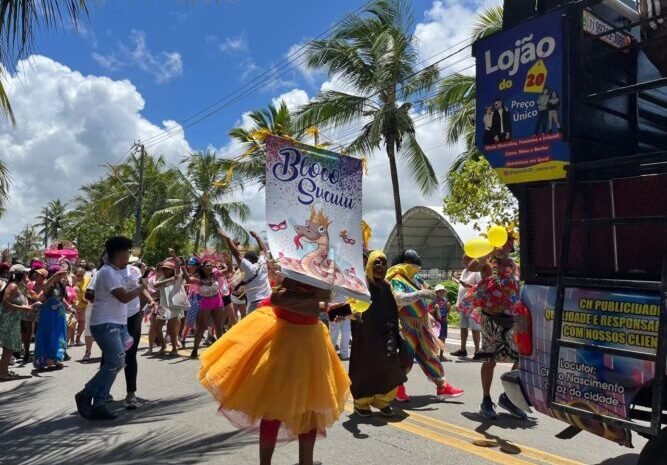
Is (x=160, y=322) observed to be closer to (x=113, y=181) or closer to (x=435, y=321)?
(x=435, y=321)

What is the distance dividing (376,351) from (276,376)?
7.33 feet

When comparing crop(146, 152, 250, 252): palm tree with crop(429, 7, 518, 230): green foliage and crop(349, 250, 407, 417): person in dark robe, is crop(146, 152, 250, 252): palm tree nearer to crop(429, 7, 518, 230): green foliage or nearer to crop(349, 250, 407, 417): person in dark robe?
crop(429, 7, 518, 230): green foliage

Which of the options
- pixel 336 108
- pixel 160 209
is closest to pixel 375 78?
pixel 336 108

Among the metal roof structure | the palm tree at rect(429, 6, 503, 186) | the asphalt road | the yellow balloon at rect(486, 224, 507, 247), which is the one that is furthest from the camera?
the metal roof structure

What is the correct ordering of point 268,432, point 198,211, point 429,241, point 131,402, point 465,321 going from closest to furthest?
1. point 268,432
2. point 131,402
3. point 465,321
4. point 198,211
5. point 429,241

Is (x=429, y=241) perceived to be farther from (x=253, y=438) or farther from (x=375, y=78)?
(x=253, y=438)

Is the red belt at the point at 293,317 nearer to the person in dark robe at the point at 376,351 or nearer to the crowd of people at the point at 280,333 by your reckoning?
the crowd of people at the point at 280,333

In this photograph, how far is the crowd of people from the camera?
12.2 ft

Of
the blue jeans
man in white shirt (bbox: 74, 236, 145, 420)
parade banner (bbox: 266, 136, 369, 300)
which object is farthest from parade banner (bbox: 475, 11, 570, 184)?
the blue jeans

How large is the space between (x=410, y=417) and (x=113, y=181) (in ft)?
120

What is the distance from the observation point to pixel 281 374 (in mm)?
3643

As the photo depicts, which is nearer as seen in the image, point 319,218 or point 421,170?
point 319,218

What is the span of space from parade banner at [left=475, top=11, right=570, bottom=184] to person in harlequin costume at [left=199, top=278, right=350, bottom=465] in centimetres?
150

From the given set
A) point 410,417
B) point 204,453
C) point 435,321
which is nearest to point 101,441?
point 204,453
